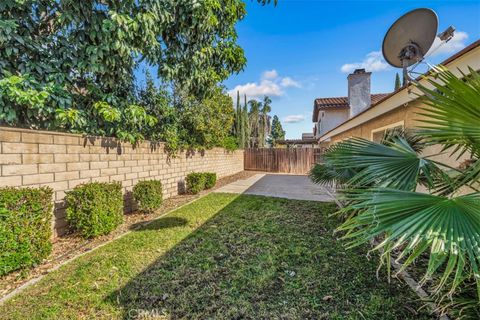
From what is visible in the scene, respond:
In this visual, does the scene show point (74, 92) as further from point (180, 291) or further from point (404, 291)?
point (404, 291)

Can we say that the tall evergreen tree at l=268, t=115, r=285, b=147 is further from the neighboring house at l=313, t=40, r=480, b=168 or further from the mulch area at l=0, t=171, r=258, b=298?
the mulch area at l=0, t=171, r=258, b=298

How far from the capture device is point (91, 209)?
416 cm

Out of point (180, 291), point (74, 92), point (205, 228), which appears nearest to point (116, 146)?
point (74, 92)

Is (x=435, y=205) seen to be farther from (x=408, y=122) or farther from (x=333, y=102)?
(x=333, y=102)

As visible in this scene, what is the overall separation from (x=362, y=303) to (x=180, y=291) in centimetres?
204

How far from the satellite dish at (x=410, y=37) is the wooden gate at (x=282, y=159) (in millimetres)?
13784

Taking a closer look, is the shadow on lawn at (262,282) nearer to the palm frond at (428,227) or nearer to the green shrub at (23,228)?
the palm frond at (428,227)

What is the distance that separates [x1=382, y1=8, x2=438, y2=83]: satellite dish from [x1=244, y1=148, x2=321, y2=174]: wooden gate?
13784 millimetres

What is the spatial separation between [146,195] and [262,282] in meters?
4.04

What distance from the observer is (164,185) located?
7891mm

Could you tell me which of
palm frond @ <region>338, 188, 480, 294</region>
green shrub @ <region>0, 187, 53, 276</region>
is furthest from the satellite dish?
green shrub @ <region>0, 187, 53, 276</region>

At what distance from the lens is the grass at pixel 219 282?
7.89ft

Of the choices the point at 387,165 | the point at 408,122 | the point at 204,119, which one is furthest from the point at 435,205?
the point at 204,119

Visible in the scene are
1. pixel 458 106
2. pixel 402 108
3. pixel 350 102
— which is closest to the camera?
pixel 458 106
